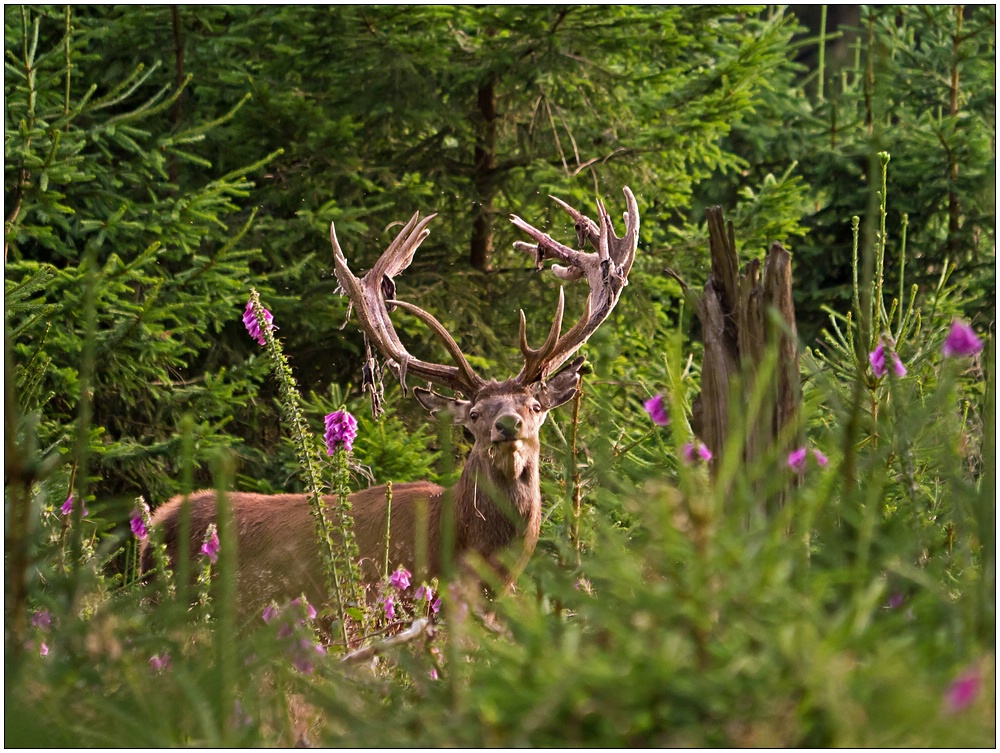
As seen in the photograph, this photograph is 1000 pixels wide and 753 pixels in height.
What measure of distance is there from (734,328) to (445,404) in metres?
2.29

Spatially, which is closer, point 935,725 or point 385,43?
point 935,725

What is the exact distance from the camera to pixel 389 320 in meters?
5.40

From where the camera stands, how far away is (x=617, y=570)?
4.49 feet

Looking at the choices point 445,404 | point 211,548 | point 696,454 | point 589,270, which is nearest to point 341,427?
point 211,548

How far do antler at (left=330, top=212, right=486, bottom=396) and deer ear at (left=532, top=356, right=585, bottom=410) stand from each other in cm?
25

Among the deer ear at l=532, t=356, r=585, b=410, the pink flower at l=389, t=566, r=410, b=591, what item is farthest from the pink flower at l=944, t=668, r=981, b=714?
the deer ear at l=532, t=356, r=585, b=410

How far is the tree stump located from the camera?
2660mm

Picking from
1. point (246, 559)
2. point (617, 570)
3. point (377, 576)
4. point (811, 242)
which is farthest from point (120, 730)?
point (811, 242)

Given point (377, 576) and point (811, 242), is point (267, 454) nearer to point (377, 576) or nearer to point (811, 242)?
point (377, 576)

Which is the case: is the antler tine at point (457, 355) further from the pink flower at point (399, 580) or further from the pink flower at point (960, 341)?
the pink flower at point (960, 341)

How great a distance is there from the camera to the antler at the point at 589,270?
16.5 feet

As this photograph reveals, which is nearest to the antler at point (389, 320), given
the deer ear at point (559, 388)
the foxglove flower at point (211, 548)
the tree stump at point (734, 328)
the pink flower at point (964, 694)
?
the deer ear at point (559, 388)

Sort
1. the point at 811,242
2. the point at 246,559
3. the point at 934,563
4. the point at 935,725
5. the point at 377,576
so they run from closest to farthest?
the point at 935,725 < the point at 934,563 < the point at 377,576 < the point at 246,559 < the point at 811,242

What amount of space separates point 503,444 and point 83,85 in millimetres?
5073
